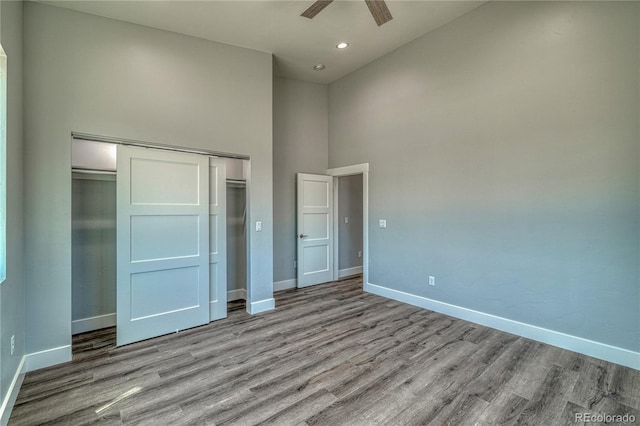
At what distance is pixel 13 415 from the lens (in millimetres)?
2010

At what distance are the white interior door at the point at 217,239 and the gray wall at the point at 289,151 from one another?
1373 mm

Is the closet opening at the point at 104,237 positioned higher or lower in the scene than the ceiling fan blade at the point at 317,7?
lower

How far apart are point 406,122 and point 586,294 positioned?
9.78ft

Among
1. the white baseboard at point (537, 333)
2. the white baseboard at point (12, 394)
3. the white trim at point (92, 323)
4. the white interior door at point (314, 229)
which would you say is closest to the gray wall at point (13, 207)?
the white baseboard at point (12, 394)

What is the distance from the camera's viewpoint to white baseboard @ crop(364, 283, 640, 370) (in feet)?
8.42

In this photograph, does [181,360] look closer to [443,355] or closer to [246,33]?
[443,355]

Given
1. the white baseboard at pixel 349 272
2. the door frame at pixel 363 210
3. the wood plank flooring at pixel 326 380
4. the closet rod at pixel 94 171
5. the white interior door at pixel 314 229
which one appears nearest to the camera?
the wood plank flooring at pixel 326 380

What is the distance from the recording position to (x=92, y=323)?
11.2 ft

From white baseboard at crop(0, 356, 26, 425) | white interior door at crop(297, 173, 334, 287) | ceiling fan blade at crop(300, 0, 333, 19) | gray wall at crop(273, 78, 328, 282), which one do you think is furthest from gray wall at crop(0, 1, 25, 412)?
white interior door at crop(297, 173, 334, 287)

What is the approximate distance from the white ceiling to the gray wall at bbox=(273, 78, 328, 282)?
0.83 meters

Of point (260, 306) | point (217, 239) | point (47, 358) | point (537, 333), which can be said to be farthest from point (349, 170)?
point (47, 358)

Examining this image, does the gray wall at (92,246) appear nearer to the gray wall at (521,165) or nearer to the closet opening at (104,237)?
the closet opening at (104,237)

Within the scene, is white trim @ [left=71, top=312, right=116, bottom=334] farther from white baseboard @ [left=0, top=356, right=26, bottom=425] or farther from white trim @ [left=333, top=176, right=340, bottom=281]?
white trim @ [left=333, top=176, right=340, bottom=281]

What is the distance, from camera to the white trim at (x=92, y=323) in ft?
10.9
